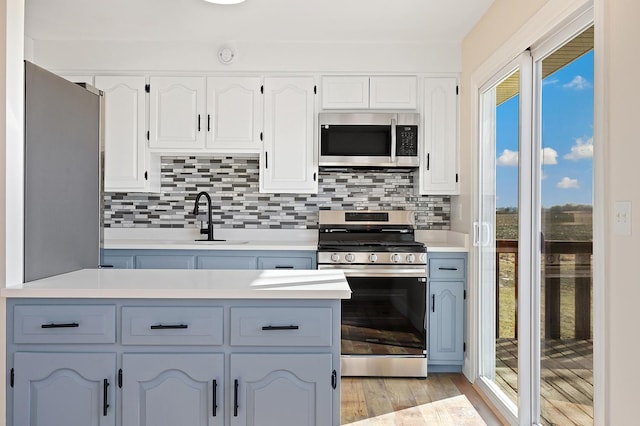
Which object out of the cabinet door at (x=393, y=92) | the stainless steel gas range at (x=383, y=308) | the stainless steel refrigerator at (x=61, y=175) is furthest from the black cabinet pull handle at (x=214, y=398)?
the cabinet door at (x=393, y=92)

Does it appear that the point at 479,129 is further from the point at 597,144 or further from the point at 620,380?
the point at 620,380

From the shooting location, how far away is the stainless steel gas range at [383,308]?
12.2ft

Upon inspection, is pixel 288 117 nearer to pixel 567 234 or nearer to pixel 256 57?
pixel 256 57

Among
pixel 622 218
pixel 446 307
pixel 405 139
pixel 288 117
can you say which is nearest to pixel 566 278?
pixel 622 218

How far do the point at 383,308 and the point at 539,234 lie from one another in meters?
1.39

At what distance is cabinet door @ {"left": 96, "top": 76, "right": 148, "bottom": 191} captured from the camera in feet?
13.4

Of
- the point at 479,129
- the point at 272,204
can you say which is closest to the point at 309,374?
the point at 479,129

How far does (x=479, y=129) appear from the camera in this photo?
142 inches

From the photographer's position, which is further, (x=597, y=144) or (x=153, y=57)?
(x=153, y=57)

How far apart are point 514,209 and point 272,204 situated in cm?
212

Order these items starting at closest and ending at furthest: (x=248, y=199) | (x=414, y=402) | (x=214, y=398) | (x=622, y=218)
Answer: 1. (x=622, y=218)
2. (x=214, y=398)
3. (x=414, y=402)
4. (x=248, y=199)

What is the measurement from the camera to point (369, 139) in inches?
160

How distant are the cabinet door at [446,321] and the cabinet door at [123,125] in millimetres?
2457

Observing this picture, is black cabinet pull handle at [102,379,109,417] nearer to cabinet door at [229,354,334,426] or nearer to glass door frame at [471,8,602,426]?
cabinet door at [229,354,334,426]
